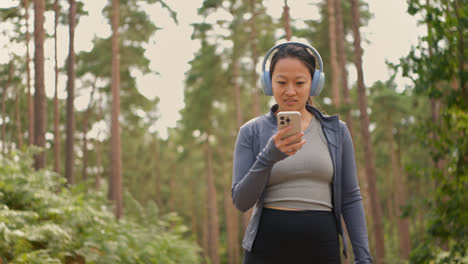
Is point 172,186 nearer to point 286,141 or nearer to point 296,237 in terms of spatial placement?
point 296,237

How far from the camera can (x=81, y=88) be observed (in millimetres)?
29125

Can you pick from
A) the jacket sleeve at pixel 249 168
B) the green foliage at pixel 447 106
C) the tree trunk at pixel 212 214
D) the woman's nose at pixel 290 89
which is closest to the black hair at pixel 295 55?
the woman's nose at pixel 290 89

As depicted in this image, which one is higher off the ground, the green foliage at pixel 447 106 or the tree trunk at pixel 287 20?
the tree trunk at pixel 287 20

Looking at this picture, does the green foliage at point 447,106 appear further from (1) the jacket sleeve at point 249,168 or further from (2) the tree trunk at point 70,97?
(2) the tree trunk at point 70,97

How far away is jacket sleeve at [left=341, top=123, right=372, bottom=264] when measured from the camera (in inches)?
108

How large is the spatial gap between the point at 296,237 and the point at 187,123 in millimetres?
29870

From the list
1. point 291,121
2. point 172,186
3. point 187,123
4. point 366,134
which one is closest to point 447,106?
point 291,121

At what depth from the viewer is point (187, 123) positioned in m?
32.2

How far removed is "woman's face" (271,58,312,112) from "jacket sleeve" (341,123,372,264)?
375 millimetres

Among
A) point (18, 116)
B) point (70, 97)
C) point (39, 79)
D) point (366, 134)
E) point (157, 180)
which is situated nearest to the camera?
point (39, 79)

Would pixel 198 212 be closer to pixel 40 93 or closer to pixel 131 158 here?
pixel 131 158

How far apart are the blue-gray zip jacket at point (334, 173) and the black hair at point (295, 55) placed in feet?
0.81

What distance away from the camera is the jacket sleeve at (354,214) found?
2.75 metres

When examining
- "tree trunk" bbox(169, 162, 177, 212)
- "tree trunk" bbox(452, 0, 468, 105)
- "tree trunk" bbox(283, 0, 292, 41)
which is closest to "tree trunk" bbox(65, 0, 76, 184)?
"tree trunk" bbox(283, 0, 292, 41)
